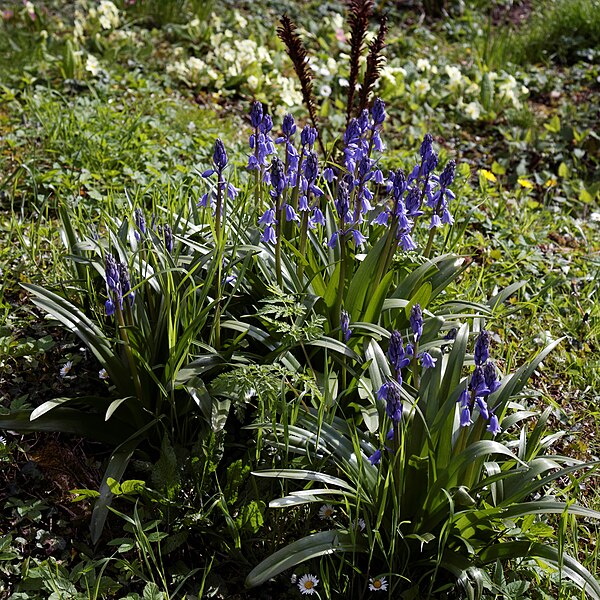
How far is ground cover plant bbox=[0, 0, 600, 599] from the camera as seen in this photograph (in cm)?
212

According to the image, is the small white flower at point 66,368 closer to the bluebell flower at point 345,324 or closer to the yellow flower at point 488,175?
the bluebell flower at point 345,324

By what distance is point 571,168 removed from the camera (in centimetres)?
529

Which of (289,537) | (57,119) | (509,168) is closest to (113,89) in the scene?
(57,119)

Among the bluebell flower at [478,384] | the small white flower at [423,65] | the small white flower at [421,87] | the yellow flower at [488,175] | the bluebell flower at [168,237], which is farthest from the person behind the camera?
the small white flower at [423,65]

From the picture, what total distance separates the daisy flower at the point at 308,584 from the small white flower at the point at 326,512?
0.78ft

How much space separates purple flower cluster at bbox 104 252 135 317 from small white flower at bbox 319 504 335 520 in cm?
98

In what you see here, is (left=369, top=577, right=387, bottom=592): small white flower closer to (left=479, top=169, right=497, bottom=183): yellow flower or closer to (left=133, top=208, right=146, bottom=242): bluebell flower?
(left=133, top=208, right=146, bottom=242): bluebell flower

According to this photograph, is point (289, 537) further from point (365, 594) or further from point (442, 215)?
point (442, 215)

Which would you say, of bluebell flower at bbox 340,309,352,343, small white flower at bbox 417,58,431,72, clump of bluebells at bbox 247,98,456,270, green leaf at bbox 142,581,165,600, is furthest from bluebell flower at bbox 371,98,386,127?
small white flower at bbox 417,58,431,72

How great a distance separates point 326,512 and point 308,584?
10.8 inches

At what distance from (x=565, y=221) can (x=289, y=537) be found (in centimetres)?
316

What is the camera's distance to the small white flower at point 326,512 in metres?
2.38

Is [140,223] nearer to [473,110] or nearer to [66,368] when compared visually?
[66,368]

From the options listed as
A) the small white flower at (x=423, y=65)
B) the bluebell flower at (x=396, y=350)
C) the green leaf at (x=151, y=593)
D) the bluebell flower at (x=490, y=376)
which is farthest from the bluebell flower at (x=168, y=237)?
the small white flower at (x=423, y=65)
